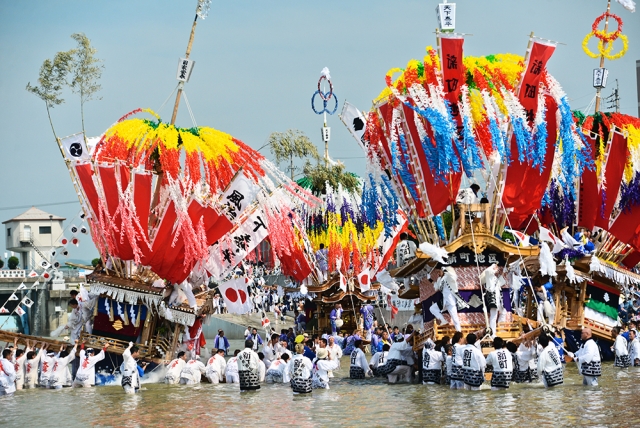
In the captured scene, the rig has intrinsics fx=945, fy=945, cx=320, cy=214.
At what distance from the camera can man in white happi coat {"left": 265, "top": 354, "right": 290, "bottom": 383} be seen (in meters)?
23.1

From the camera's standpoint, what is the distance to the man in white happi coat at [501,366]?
61.5 ft

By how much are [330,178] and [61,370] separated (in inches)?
768

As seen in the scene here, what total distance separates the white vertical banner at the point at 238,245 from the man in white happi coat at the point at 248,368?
592cm

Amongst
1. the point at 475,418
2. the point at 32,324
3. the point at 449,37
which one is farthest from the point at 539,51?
the point at 32,324

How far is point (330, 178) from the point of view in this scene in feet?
133

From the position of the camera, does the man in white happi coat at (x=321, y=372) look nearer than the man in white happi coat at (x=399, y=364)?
Yes

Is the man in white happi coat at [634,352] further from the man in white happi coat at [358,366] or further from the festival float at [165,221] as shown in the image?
the festival float at [165,221]

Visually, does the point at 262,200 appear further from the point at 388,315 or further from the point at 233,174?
the point at 388,315

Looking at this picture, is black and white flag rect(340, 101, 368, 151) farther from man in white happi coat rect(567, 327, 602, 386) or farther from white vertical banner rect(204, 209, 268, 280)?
man in white happi coat rect(567, 327, 602, 386)

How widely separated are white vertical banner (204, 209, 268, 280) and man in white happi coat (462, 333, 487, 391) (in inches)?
353

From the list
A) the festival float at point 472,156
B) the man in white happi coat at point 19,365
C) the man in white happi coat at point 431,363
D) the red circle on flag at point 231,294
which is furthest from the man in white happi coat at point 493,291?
the man in white happi coat at point 19,365

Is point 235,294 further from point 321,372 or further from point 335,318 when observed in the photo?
point 335,318

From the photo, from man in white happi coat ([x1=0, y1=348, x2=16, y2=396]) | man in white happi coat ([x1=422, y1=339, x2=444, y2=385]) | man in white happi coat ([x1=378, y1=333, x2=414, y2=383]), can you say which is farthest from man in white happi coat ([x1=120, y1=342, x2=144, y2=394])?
man in white happi coat ([x1=422, y1=339, x2=444, y2=385])

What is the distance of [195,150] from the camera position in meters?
25.5
